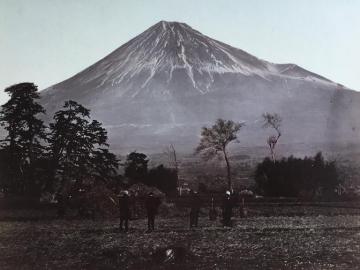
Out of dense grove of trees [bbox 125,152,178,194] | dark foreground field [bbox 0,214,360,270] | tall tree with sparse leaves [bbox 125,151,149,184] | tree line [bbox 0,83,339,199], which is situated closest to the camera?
dark foreground field [bbox 0,214,360,270]

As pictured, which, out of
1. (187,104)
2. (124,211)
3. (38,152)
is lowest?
(124,211)

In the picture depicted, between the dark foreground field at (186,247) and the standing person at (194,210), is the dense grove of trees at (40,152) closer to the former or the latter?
the standing person at (194,210)

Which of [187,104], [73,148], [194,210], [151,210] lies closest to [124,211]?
[151,210]

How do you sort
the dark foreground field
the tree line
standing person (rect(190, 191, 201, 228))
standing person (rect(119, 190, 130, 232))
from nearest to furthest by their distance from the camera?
the dark foreground field → standing person (rect(119, 190, 130, 232)) → standing person (rect(190, 191, 201, 228)) → the tree line

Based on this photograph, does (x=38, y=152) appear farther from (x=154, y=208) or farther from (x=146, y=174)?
(x=154, y=208)

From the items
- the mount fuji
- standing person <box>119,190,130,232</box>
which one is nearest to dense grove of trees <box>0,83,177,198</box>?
standing person <box>119,190,130,232</box>

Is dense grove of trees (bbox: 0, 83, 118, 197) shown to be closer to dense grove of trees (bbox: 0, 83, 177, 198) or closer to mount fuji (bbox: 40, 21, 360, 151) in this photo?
dense grove of trees (bbox: 0, 83, 177, 198)
